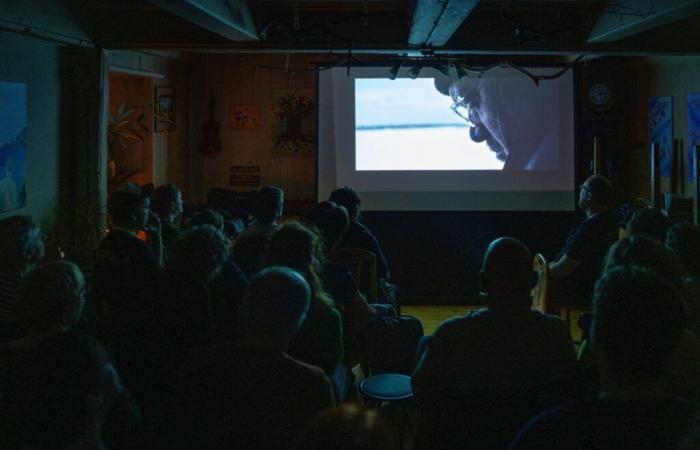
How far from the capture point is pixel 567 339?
214cm

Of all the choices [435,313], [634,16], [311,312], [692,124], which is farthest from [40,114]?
[692,124]

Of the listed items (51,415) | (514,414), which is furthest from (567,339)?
(51,415)

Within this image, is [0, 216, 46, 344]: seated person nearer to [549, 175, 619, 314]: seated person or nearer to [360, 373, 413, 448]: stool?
[360, 373, 413, 448]: stool

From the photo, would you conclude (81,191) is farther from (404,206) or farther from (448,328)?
(448,328)

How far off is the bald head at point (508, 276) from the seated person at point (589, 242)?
7.58 ft

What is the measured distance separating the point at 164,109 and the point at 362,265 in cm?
444

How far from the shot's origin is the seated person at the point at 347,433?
95cm

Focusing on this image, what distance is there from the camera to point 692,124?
634 cm

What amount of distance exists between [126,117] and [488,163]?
385cm

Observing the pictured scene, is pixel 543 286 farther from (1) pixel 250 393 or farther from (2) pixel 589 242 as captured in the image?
(1) pixel 250 393

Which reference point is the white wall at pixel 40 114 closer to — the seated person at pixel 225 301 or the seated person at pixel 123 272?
the seated person at pixel 123 272

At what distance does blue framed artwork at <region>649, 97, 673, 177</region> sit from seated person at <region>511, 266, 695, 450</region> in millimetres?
5815

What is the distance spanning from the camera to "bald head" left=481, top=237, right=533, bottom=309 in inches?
85.6

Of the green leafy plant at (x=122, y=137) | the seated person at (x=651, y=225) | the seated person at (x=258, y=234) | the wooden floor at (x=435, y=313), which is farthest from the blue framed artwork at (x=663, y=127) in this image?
the green leafy plant at (x=122, y=137)
